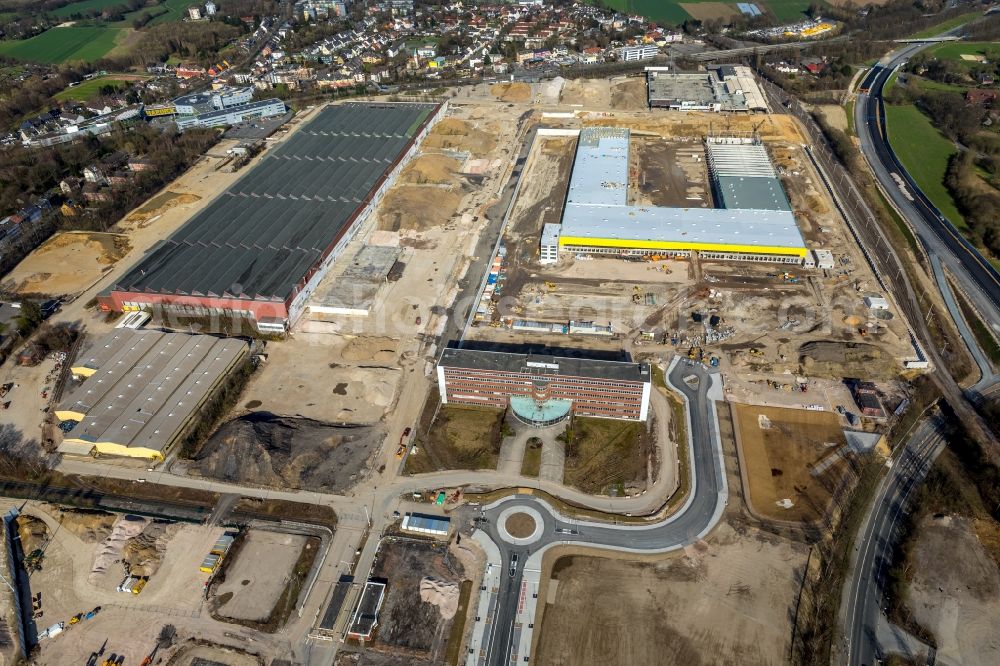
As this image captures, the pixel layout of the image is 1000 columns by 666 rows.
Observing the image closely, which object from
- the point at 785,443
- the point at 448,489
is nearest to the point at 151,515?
the point at 448,489

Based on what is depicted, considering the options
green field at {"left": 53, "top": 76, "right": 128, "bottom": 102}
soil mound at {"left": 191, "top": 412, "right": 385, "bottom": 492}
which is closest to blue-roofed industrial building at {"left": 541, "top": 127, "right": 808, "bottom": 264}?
soil mound at {"left": 191, "top": 412, "right": 385, "bottom": 492}

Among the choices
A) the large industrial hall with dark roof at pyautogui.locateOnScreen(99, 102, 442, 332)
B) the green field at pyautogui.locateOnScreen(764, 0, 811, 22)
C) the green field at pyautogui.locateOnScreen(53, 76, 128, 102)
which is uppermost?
the green field at pyautogui.locateOnScreen(764, 0, 811, 22)

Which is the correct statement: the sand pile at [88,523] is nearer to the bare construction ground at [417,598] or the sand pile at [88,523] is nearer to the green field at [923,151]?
the bare construction ground at [417,598]

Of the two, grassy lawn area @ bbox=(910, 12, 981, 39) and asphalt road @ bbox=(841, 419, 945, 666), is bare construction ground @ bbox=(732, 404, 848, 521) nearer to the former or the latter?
asphalt road @ bbox=(841, 419, 945, 666)

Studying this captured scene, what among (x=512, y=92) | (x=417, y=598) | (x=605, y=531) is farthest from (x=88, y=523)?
(x=512, y=92)

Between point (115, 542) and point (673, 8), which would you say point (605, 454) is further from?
point (673, 8)

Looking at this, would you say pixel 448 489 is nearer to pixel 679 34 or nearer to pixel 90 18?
pixel 679 34
